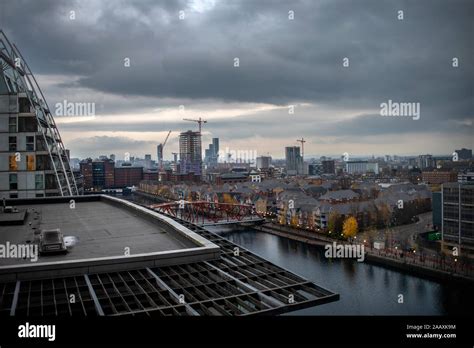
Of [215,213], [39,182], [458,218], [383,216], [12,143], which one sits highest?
[12,143]

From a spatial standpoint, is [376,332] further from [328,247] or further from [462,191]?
[328,247]

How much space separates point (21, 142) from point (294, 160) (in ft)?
116

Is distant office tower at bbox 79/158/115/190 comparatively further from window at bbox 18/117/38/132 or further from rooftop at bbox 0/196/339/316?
rooftop at bbox 0/196/339/316

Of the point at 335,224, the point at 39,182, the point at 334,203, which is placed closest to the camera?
the point at 39,182

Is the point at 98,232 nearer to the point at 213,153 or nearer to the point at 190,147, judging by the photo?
the point at 190,147

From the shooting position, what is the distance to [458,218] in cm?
743

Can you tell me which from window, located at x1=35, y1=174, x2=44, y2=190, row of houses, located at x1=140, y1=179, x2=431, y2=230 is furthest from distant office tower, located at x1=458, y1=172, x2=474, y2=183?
window, located at x1=35, y1=174, x2=44, y2=190

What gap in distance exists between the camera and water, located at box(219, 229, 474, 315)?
5.95 m

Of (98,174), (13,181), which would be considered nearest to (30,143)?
(13,181)

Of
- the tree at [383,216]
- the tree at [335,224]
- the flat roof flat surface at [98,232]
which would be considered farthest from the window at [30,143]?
the tree at [383,216]

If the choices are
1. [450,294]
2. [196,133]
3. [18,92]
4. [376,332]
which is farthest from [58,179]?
[196,133]

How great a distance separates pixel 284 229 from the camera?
13203mm

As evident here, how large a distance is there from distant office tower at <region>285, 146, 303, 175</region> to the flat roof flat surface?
111 ft

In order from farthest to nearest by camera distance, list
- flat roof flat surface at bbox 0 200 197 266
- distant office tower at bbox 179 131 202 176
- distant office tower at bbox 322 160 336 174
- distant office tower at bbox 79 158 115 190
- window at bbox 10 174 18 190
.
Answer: distant office tower at bbox 179 131 202 176, distant office tower at bbox 322 160 336 174, distant office tower at bbox 79 158 115 190, window at bbox 10 174 18 190, flat roof flat surface at bbox 0 200 197 266
